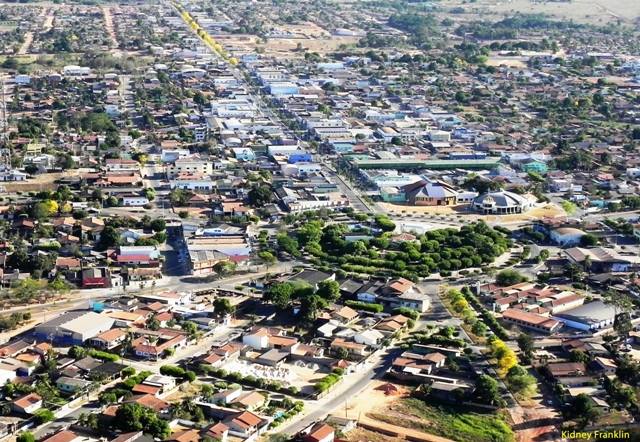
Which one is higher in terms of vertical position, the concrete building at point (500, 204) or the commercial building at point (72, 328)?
the commercial building at point (72, 328)

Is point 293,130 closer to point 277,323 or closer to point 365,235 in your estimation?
point 365,235

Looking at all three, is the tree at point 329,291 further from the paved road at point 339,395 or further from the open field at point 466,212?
the open field at point 466,212

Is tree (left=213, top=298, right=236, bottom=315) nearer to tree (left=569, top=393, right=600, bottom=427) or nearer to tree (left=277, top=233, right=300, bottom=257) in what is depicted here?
tree (left=277, top=233, right=300, bottom=257)

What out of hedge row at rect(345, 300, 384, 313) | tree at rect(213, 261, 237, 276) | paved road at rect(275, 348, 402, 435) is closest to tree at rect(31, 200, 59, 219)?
tree at rect(213, 261, 237, 276)

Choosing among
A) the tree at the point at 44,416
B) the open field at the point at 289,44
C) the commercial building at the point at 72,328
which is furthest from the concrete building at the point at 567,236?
the open field at the point at 289,44

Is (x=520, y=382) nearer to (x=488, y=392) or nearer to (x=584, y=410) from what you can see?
(x=488, y=392)

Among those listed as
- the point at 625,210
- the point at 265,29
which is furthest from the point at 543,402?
the point at 265,29

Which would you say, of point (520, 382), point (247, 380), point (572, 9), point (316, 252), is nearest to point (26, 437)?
point (247, 380)
